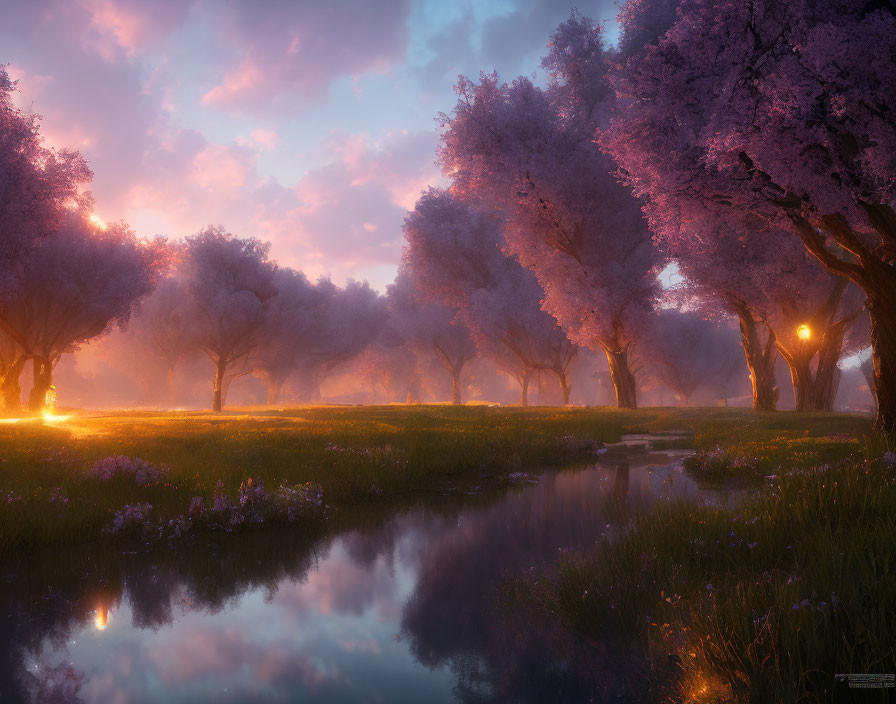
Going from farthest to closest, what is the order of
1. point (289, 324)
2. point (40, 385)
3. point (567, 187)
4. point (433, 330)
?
point (433, 330)
point (289, 324)
point (40, 385)
point (567, 187)

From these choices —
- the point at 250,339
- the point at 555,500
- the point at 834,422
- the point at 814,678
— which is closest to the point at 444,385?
the point at 250,339

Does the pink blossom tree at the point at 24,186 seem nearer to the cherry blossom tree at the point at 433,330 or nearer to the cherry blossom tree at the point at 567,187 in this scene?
the cherry blossom tree at the point at 567,187

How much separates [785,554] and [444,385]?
227 feet

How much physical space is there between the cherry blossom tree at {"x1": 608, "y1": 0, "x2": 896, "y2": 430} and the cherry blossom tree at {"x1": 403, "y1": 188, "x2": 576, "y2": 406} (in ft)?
77.2

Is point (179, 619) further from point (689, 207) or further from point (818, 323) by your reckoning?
point (818, 323)

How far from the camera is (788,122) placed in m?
10.2

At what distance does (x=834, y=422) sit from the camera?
663 inches

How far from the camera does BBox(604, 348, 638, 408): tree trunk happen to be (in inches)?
1076

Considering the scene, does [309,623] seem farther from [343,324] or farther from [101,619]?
[343,324]

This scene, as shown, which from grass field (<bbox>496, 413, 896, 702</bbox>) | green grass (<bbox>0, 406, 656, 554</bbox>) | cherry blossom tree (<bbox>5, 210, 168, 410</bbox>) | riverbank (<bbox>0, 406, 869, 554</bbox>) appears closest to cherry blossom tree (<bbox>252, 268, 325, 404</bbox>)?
cherry blossom tree (<bbox>5, 210, 168, 410</bbox>)

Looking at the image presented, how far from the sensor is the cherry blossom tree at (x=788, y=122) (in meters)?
9.66

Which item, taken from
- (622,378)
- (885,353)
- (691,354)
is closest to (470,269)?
(622,378)

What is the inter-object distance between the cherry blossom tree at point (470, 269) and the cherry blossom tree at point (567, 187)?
10.3 meters

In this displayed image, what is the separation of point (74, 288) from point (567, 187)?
23.4 meters
